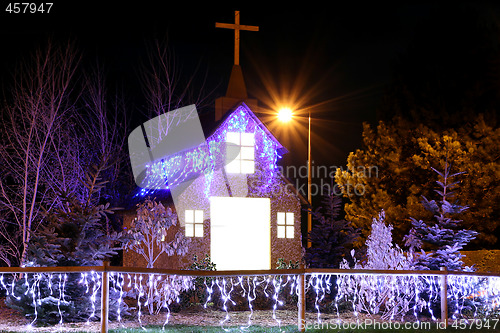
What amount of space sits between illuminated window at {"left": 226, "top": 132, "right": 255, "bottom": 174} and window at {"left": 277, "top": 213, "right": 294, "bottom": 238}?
5.67 ft

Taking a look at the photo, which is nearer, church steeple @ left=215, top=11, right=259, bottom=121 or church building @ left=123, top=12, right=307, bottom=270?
church building @ left=123, top=12, right=307, bottom=270

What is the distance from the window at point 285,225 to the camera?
1912 cm

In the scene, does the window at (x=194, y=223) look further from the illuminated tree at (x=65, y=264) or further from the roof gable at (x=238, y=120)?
the illuminated tree at (x=65, y=264)

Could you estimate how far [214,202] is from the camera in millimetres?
19609

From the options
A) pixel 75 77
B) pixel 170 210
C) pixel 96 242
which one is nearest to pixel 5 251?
pixel 75 77

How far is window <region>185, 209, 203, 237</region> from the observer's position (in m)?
18.2

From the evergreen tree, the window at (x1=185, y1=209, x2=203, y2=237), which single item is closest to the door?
the window at (x1=185, y1=209, x2=203, y2=237)

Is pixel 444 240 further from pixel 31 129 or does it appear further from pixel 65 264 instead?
pixel 31 129

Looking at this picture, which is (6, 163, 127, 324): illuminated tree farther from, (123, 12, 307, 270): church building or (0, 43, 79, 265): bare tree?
(0, 43, 79, 265): bare tree

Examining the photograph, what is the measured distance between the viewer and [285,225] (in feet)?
63.0

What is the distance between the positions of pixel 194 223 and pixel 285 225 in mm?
2936

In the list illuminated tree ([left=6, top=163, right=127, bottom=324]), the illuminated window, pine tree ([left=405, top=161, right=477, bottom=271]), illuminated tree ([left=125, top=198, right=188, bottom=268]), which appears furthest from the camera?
the illuminated window

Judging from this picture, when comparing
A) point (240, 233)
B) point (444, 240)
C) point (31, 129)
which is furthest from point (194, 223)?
point (31, 129)

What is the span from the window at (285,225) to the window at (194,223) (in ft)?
8.28
